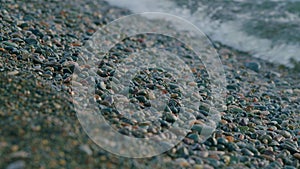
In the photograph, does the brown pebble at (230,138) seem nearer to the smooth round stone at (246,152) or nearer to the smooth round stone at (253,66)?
the smooth round stone at (246,152)

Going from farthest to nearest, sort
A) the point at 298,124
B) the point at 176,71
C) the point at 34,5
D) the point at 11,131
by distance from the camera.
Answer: the point at 34,5
the point at 176,71
the point at 298,124
the point at 11,131

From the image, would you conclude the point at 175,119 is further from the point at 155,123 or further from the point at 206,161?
the point at 206,161

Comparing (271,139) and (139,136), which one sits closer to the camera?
(139,136)

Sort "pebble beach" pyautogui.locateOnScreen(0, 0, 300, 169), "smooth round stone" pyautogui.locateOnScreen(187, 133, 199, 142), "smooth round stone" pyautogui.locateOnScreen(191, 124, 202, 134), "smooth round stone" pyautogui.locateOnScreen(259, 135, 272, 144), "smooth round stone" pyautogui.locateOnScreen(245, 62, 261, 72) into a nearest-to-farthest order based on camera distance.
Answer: "pebble beach" pyautogui.locateOnScreen(0, 0, 300, 169)
"smooth round stone" pyautogui.locateOnScreen(187, 133, 199, 142)
"smooth round stone" pyautogui.locateOnScreen(191, 124, 202, 134)
"smooth round stone" pyautogui.locateOnScreen(259, 135, 272, 144)
"smooth round stone" pyautogui.locateOnScreen(245, 62, 261, 72)

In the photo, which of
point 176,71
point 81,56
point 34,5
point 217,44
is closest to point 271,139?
point 176,71

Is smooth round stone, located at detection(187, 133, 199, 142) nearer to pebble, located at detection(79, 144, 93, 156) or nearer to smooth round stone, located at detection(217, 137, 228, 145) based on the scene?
smooth round stone, located at detection(217, 137, 228, 145)

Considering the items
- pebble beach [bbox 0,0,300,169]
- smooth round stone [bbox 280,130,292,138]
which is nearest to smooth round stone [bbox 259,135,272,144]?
pebble beach [bbox 0,0,300,169]
